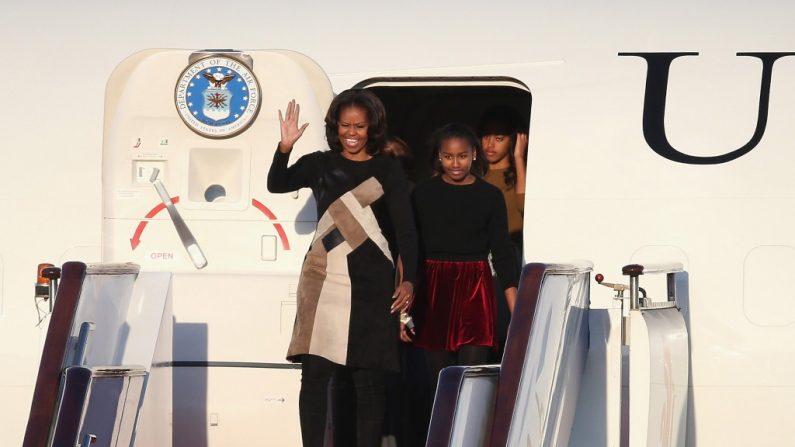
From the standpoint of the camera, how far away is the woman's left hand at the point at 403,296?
5.39 metres

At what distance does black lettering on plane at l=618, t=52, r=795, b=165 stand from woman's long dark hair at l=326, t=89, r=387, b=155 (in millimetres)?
1503

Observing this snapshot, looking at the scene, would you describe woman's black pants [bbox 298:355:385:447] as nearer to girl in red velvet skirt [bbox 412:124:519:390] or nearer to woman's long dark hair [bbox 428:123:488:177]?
girl in red velvet skirt [bbox 412:124:519:390]

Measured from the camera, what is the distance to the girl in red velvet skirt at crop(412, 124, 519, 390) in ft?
19.0

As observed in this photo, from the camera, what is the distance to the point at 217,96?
21.3 ft

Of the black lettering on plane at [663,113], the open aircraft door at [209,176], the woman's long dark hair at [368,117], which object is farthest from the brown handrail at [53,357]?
the black lettering on plane at [663,113]

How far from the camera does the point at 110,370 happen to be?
4777 millimetres

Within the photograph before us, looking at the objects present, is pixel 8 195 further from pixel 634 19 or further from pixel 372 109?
pixel 634 19

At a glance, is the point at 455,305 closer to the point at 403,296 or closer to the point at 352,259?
the point at 403,296

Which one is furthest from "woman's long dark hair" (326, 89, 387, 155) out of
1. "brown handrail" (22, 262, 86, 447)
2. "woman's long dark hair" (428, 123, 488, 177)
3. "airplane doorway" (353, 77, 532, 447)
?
"brown handrail" (22, 262, 86, 447)

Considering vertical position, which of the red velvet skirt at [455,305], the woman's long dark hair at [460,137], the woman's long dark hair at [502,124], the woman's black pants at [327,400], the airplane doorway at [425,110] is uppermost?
the airplane doorway at [425,110]

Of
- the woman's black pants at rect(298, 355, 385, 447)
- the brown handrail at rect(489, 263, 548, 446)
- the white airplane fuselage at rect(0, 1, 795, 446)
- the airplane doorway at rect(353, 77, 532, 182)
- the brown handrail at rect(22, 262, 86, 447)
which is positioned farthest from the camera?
the airplane doorway at rect(353, 77, 532, 182)

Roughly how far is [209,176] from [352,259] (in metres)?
1.35

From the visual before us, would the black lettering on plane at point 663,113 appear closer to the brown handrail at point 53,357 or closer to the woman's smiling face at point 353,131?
the woman's smiling face at point 353,131

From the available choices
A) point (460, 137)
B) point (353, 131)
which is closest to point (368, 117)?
point (353, 131)
